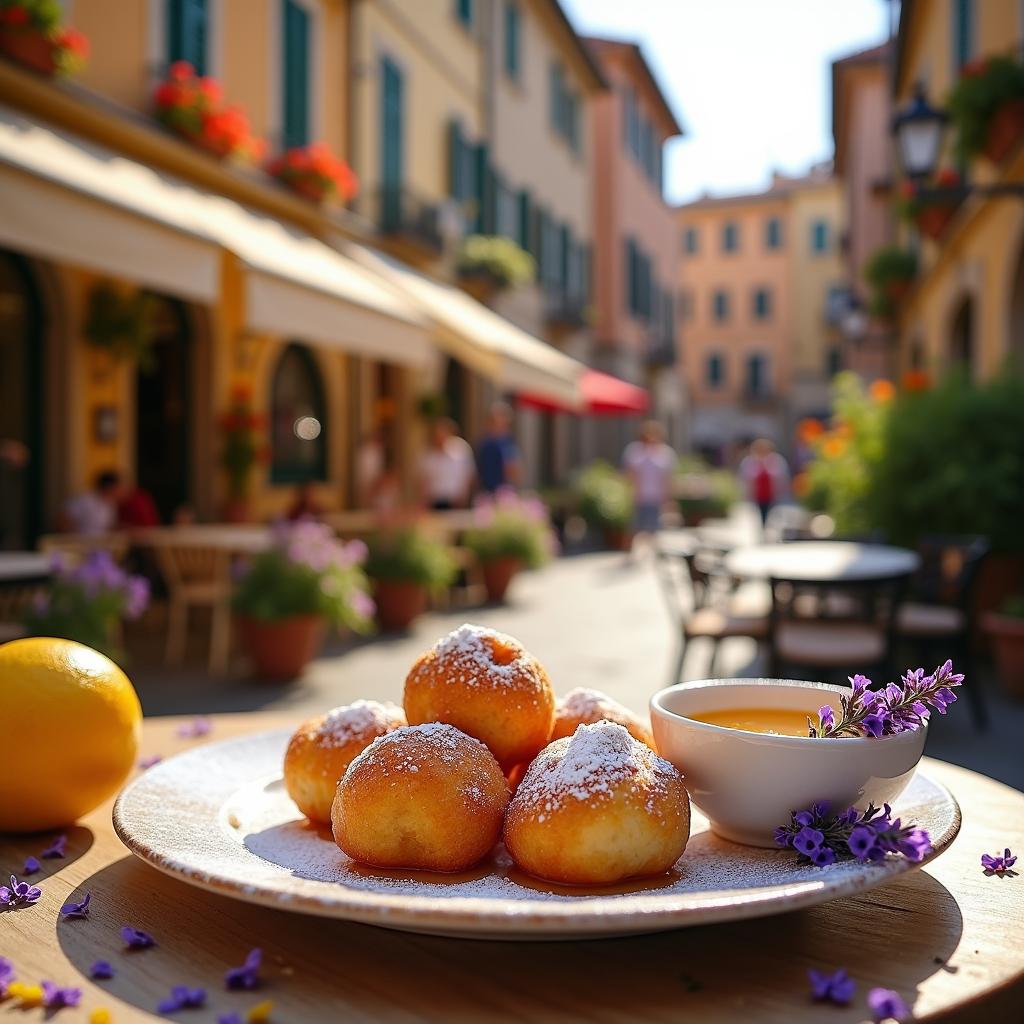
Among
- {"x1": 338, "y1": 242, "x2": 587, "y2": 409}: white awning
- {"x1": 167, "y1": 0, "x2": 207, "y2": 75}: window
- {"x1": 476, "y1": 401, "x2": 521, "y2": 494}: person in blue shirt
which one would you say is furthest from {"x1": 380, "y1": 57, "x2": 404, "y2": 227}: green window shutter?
{"x1": 167, "y1": 0, "x2": 207, "y2": 75}: window

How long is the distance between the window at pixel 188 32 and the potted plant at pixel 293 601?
5.49m

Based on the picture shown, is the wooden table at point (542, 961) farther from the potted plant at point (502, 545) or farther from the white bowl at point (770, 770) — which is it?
the potted plant at point (502, 545)

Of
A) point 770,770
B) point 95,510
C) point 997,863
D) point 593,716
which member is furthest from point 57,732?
point 95,510

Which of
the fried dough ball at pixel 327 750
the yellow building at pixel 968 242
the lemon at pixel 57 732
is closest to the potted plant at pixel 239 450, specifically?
the yellow building at pixel 968 242

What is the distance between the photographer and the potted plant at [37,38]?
7.61 meters

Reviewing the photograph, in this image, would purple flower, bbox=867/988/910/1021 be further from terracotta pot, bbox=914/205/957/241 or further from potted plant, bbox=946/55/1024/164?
terracotta pot, bbox=914/205/957/241

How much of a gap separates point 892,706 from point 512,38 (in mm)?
20369

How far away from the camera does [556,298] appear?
72.3ft

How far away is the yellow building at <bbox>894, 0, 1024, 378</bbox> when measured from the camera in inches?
392

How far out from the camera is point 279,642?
7203 millimetres

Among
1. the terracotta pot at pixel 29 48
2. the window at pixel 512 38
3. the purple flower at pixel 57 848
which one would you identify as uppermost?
the window at pixel 512 38

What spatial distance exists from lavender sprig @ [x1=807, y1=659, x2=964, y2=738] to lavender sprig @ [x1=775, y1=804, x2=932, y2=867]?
85 millimetres

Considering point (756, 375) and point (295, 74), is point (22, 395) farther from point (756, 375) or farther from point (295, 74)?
point (756, 375)

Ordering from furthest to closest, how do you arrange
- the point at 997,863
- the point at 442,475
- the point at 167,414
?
the point at 442,475, the point at 167,414, the point at 997,863
